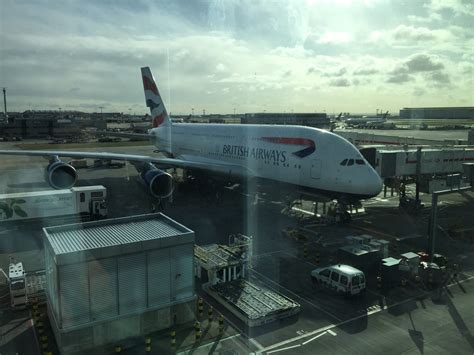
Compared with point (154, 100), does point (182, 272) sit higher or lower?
lower

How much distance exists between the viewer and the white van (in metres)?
14.0

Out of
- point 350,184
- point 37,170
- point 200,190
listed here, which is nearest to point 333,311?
point 350,184

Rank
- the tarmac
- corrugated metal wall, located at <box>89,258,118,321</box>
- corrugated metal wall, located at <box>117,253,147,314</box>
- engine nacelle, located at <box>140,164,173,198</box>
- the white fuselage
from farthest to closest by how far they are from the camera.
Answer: engine nacelle, located at <box>140,164,173,198</box> < the white fuselage < corrugated metal wall, located at <box>117,253,147,314</box> < the tarmac < corrugated metal wall, located at <box>89,258,118,321</box>

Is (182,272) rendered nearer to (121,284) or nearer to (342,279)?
(121,284)

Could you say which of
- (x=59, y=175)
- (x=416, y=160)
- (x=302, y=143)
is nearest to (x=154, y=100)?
(x=59, y=175)

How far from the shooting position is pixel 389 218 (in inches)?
990

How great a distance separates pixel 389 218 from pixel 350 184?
19.3ft

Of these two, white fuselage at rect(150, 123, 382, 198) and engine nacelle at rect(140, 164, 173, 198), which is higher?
white fuselage at rect(150, 123, 382, 198)

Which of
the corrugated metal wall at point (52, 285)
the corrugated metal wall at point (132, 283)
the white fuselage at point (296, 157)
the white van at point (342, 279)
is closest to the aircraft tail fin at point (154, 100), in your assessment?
the white fuselage at point (296, 157)

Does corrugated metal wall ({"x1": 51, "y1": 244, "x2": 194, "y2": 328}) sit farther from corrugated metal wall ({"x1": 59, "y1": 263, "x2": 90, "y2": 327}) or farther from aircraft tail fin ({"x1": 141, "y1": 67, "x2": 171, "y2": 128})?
aircraft tail fin ({"x1": 141, "y1": 67, "x2": 171, "y2": 128})

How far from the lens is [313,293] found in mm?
14398

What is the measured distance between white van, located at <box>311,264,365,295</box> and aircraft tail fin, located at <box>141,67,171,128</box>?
28.1 meters

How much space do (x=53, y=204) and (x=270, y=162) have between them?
12.8 m

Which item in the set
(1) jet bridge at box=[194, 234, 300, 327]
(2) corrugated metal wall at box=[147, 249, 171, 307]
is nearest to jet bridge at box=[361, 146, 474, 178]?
(1) jet bridge at box=[194, 234, 300, 327]
